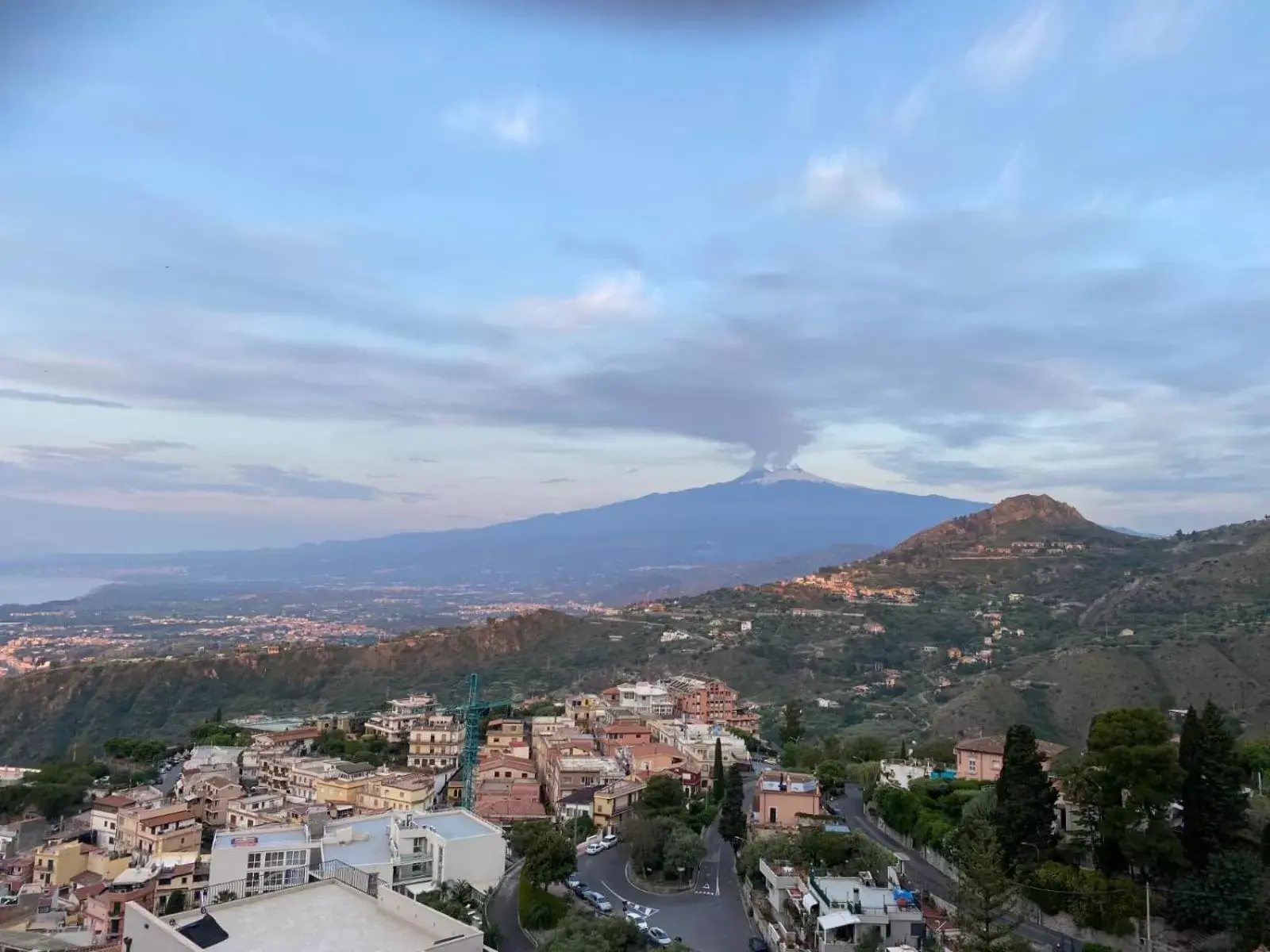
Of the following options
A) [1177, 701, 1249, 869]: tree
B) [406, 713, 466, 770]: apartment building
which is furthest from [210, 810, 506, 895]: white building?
[406, 713, 466, 770]: apartment building

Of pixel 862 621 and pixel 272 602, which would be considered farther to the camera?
pixel 272 602

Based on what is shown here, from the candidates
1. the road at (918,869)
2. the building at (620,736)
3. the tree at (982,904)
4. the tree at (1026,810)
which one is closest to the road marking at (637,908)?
the road at (918,869)

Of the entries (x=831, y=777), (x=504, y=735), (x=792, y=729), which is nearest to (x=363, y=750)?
(x=504, y=735)

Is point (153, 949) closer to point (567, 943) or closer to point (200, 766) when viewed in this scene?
point (567, 943)

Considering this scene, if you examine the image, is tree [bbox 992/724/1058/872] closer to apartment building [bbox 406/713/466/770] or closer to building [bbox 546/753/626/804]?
building [bbox 546/753/626/804]

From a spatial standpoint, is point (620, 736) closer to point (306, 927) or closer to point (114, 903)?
point (114, 903)

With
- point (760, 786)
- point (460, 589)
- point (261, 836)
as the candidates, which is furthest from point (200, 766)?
point (460, 589)
